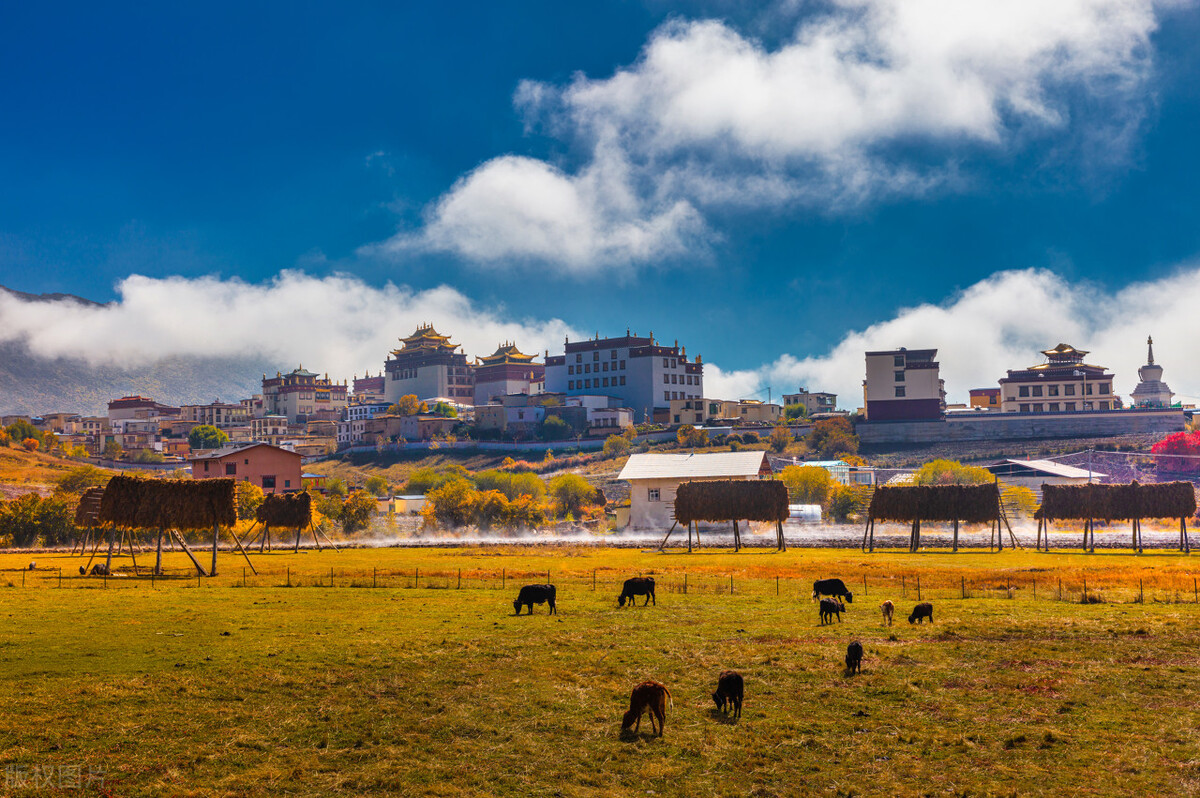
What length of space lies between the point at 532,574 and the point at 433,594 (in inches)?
286

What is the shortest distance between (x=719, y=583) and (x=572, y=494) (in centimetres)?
7258

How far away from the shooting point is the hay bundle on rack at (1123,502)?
53.2 metres

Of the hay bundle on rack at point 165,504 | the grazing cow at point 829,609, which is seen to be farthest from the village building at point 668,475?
the grazing cow at point 829,609

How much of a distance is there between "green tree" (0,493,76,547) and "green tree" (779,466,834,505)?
6219 cm

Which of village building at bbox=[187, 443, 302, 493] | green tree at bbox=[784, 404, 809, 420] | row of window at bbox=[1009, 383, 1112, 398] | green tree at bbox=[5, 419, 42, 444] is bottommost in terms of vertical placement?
village building at bbox=[187, 443, 302, 493]

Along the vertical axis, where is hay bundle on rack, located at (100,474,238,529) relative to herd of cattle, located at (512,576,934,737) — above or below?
above

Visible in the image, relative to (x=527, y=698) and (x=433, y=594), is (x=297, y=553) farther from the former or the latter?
(x=527, y=698)

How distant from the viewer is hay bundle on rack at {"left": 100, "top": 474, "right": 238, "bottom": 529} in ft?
Answer: 139

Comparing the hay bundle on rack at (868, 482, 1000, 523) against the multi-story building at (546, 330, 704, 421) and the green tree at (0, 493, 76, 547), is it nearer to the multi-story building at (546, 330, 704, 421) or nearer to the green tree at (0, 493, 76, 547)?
the green tree at (0, 493, 76, 547)

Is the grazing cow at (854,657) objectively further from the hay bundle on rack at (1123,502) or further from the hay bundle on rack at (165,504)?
the hay bundle on rack at (1123,502)

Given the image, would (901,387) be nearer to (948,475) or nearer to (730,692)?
(948,475)

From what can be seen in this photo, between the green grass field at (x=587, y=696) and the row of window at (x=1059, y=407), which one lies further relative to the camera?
the row of window at (x=1059, y=407)

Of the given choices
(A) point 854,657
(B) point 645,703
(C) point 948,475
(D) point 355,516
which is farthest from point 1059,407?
(B) point 645,703

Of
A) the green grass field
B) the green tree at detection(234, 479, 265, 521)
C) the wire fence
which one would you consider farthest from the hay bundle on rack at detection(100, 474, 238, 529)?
the green tree at detection(234, 479, 265, 521)
